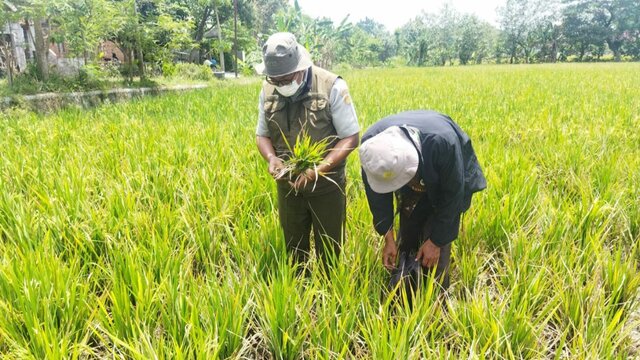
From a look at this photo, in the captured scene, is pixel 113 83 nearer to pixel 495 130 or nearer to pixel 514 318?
pixel 495 130

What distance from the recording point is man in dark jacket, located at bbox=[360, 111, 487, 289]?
1403 millimetres

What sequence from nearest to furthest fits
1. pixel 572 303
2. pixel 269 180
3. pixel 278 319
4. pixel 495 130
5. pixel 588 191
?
pixel 278 319
pixel 572 303
pixel 588 191
pixel 269 180
pixel 495 130

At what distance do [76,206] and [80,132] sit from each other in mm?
2656

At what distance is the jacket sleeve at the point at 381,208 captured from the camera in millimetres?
1693

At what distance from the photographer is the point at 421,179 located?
162 cm

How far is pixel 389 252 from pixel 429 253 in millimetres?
181

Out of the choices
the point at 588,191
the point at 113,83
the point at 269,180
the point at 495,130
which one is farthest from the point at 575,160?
the point at 113,83

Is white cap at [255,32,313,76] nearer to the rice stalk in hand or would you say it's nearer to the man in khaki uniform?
the man in khaki uniform

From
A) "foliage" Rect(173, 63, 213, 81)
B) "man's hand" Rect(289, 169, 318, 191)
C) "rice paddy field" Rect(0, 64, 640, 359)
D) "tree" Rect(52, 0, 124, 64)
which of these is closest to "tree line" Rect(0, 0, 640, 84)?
"foliage" Rect(173, 63, 213, 81)

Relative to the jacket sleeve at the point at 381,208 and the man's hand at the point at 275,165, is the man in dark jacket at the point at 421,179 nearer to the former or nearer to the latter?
the jacket sleeve at the point at 381,208

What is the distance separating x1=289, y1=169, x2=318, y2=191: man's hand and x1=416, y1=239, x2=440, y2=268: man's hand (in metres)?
0.57

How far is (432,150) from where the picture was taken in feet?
4.93

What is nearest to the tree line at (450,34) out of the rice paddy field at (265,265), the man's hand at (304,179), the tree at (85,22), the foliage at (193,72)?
the foliage at (193,72)

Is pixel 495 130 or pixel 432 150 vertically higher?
pixel 432 150
